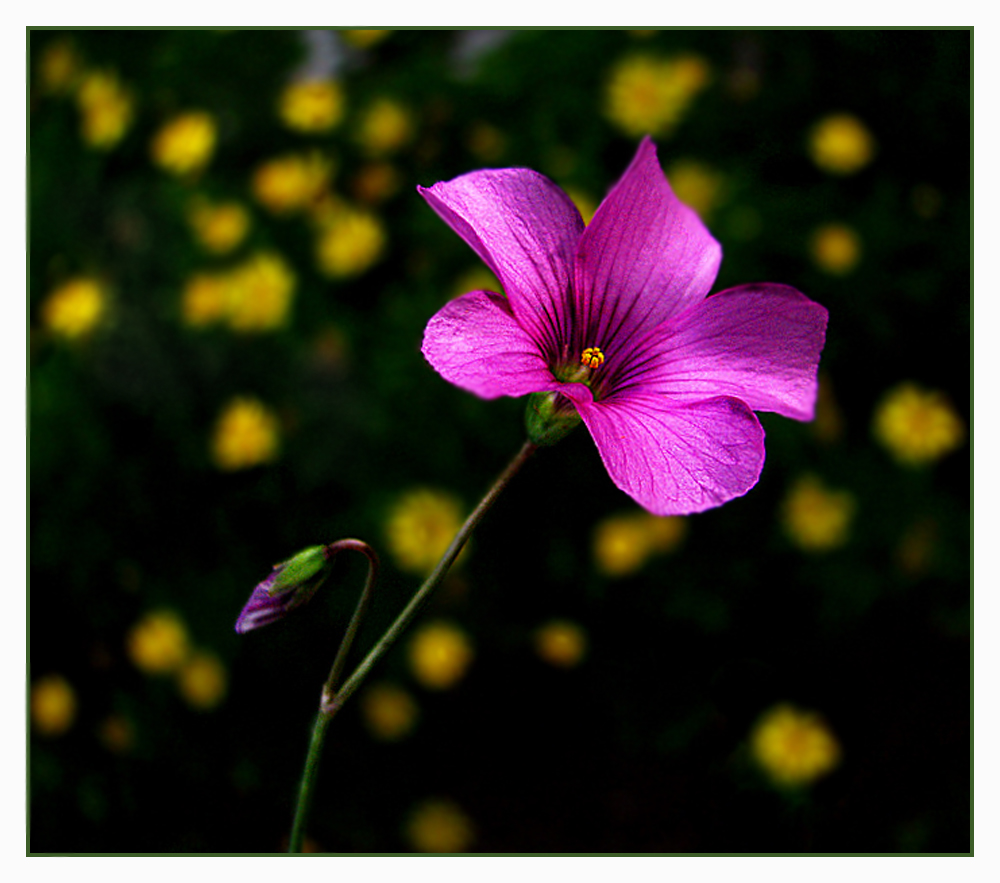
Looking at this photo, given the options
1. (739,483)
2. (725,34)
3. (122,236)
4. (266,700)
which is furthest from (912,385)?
(122,236)

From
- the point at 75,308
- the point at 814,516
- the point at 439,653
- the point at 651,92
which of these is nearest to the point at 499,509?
the point at 439,653

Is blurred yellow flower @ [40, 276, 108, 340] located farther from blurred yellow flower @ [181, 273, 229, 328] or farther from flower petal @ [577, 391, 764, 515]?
flower petal @ [577, 391, 764, 515]

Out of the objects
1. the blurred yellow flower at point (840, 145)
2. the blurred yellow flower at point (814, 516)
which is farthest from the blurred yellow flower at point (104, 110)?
the blurred yellow flower at point (814, 516)

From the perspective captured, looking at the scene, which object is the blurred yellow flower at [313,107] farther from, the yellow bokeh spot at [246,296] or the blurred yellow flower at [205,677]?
the blurred yellow flower at [205,677]

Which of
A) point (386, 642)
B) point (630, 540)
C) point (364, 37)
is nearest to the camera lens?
point (386, 642)

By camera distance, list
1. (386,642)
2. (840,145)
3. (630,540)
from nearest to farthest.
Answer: (386,642) → (630,540) → (840,145)

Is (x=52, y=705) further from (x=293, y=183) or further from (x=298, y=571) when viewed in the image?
(x=298, y=571)

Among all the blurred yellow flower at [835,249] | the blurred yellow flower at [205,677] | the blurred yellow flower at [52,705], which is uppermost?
the blurred yellow flower at [835,249]
